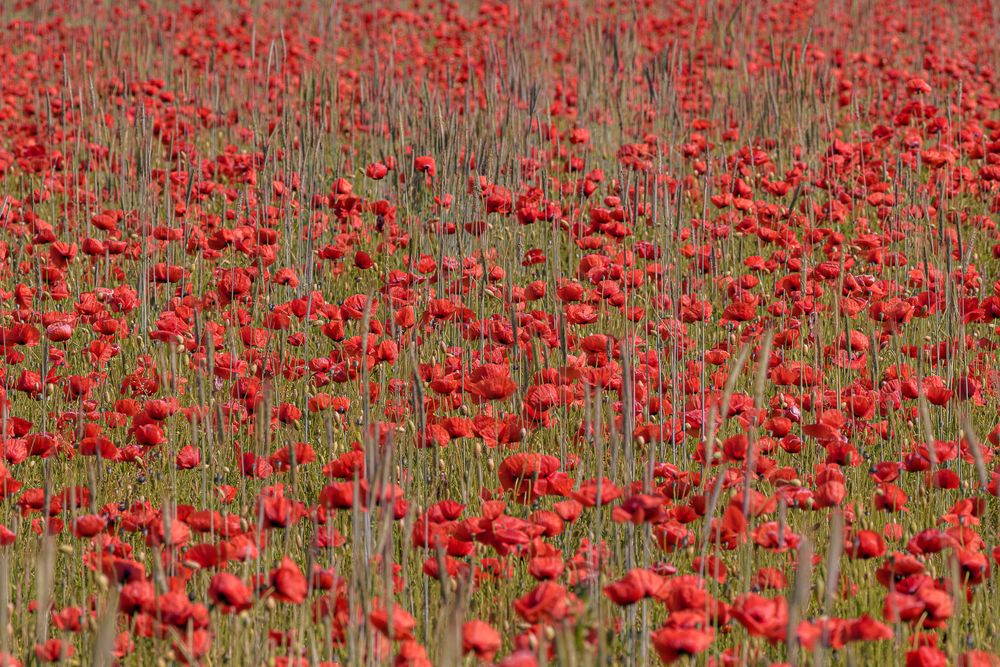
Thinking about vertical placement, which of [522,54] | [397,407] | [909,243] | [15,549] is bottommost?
[15,549]

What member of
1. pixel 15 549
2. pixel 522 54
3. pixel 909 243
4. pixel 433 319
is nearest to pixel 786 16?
pixel 522 54

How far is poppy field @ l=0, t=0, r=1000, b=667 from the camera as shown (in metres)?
1.83

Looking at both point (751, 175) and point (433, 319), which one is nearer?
point (433, 319)

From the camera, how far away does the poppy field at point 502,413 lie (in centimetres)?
183

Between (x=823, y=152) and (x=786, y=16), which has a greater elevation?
(x=786, y=16)

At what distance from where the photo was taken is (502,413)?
2973mm

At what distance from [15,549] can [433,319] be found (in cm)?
140

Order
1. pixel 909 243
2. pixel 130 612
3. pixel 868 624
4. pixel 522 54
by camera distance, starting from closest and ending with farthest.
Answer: pixel 868 624
pixel 130 612
pixel 909 243
pixel 522 54

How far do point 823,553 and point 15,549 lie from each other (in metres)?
1.47

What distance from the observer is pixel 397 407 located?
276 centimetres

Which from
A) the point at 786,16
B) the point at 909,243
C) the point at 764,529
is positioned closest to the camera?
the point at 764,529

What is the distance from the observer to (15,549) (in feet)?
7.68

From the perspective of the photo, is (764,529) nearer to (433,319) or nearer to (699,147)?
(433,319)

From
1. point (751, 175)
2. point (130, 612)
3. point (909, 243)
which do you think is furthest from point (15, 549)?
point (751, 175)
